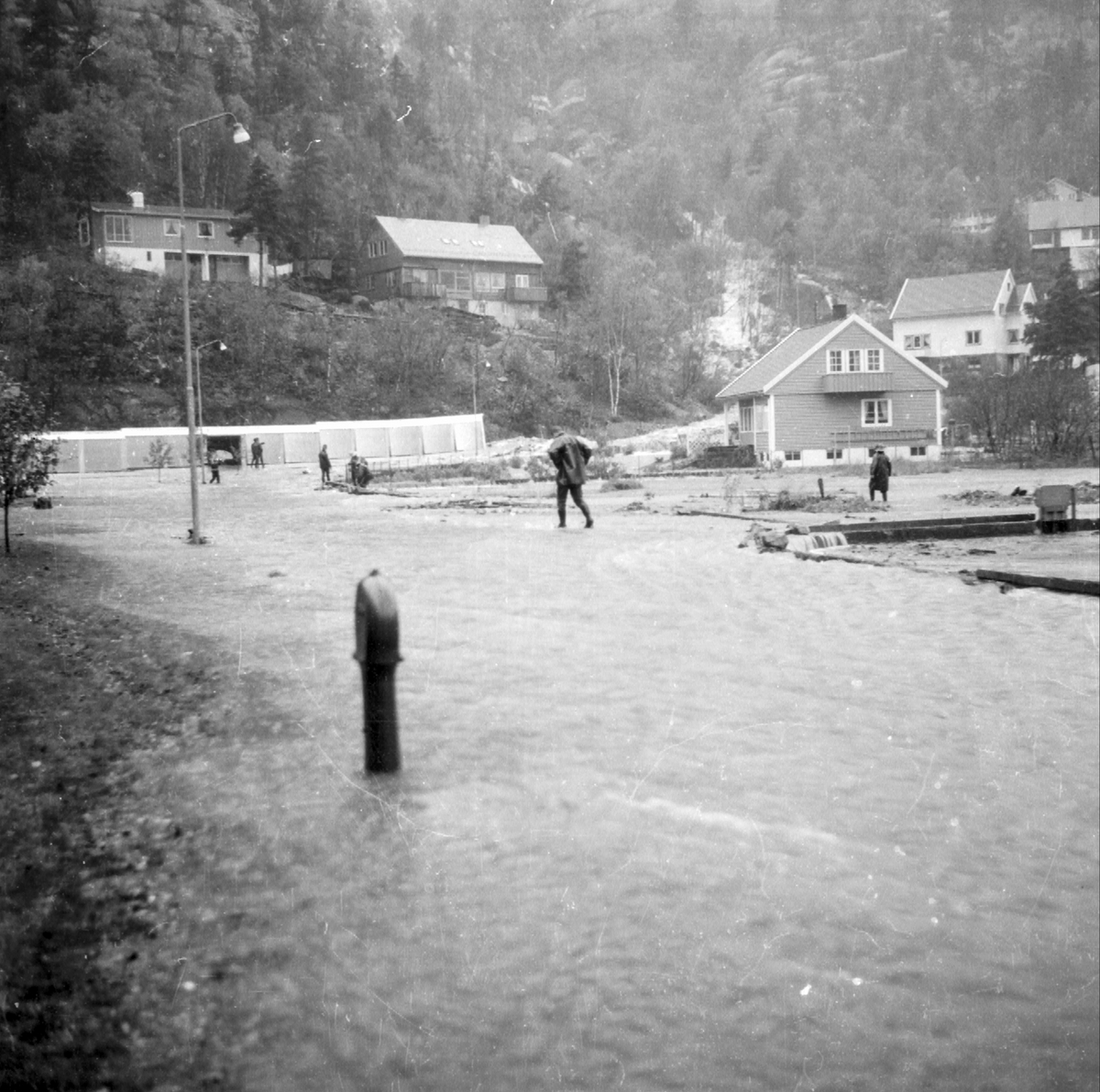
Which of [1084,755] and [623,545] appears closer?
[1084,755]

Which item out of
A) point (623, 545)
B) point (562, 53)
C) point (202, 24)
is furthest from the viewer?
point (623, 545)

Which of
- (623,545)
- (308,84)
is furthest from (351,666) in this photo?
(623,545)

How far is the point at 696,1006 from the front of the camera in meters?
2.50

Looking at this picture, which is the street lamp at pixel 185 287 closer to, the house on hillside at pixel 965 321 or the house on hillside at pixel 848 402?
the house on hillside at pixel 965 321

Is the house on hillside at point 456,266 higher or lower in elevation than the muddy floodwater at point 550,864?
higher

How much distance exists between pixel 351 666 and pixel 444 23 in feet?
6.22

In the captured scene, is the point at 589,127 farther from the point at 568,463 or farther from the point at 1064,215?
the point at 1064,215

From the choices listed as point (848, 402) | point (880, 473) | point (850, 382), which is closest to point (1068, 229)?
point (880, 473)

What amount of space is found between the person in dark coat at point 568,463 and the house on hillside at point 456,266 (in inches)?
35.6

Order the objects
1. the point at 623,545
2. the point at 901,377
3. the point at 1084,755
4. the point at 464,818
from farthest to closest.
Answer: the point at 901,377, the point at 623,545, the point at 1084,755, the point at 464,818

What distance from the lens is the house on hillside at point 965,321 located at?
11500 millimetres

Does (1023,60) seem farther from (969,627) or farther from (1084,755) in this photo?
(1084,755)

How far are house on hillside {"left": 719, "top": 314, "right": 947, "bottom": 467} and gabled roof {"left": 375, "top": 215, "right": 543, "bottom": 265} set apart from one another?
20895 millimetres

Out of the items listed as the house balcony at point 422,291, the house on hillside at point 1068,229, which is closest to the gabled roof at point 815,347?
the house on hillside at point 1068,229
